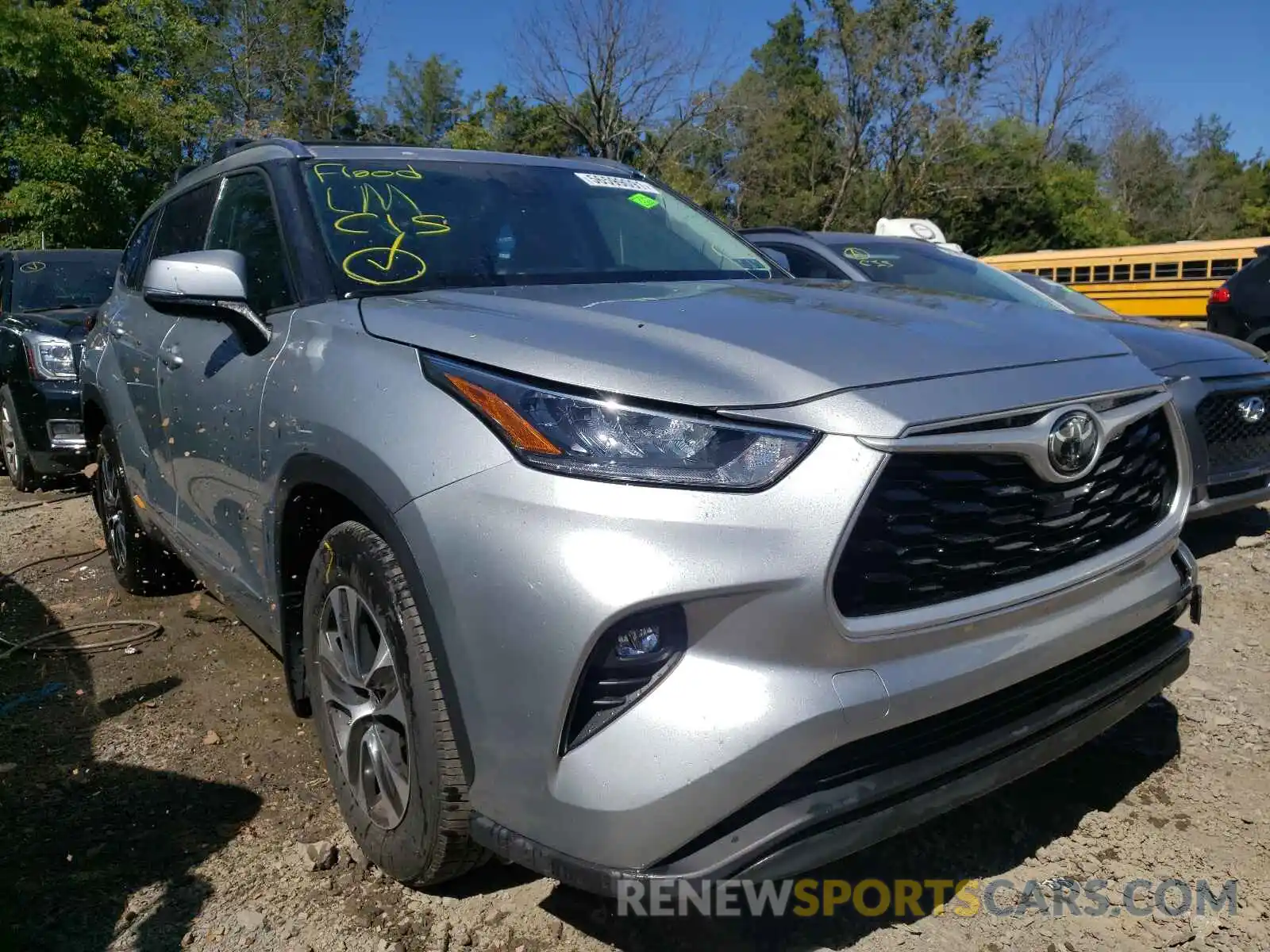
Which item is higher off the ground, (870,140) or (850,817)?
(870,140)

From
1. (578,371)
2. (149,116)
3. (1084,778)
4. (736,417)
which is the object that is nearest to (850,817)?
(736,417)

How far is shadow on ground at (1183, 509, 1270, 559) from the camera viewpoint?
194 inches

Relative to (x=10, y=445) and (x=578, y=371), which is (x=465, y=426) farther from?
(x=10, y=445)

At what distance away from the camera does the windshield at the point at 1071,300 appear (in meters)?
6.21

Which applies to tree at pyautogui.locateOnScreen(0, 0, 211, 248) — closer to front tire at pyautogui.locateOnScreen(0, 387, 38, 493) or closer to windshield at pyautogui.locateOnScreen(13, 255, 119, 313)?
windshield at pyautogui.locateOnScreen(13, 255, 119, 313)

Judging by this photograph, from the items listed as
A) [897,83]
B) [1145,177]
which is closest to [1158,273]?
[897,83]

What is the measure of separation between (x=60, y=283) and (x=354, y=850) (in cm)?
700

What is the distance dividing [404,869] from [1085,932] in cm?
149

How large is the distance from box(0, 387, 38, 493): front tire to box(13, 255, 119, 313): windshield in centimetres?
94

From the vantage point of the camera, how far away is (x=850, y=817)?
175 centimetres

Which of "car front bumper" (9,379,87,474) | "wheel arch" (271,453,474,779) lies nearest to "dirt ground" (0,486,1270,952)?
"wheel arch" (271,453,474,779)

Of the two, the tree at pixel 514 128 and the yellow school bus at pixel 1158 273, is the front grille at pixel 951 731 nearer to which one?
the yellow school bus at pixel 1158 273

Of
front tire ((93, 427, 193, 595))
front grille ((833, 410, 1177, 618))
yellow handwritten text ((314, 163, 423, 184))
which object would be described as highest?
yellow handwritten text ((314, 163, 423, 184))

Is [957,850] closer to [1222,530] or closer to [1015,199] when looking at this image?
[1222,530]
